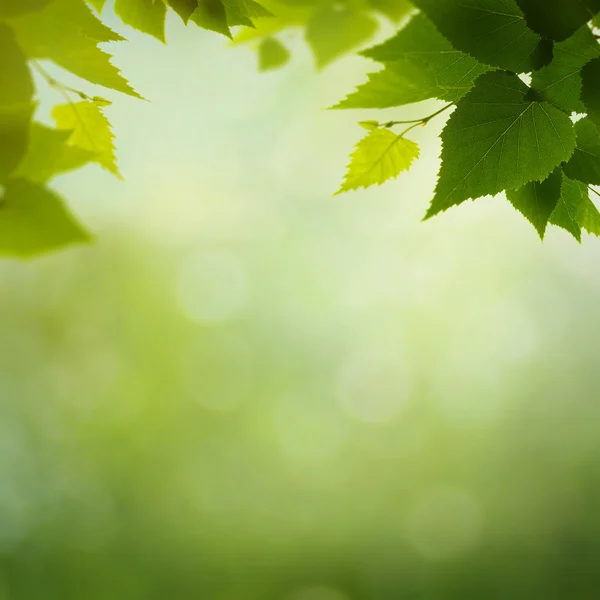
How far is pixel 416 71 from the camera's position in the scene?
1.73 ft

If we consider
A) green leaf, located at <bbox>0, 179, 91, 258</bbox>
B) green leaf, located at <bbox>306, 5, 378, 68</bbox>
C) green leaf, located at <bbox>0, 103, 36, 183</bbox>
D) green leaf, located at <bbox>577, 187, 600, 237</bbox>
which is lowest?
green leaf, located at <bbox>0, 179, 91, 258</bbox>

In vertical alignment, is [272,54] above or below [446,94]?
above

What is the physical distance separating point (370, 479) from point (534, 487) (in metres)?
3.63

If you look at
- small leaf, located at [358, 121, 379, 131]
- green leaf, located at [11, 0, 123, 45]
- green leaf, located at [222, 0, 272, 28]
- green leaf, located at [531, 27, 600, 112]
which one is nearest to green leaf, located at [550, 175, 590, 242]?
green leaf, located at [531, 27, 600, 112]

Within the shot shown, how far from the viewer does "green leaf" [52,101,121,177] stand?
2.04 ft

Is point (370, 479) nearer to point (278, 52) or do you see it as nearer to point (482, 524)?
point (482, 524)

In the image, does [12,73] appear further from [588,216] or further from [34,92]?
[588,216]

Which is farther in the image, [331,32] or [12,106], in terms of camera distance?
[331,32]

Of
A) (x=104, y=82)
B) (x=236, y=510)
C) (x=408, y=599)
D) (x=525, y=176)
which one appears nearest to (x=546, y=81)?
(x=525, y=176)

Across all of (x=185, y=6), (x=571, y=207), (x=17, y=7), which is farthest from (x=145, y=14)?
(x=571, y=207)

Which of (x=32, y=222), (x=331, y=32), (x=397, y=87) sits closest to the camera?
(x=32, y=222)

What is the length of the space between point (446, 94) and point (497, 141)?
0.08 meters

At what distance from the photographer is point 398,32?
19.3 inches

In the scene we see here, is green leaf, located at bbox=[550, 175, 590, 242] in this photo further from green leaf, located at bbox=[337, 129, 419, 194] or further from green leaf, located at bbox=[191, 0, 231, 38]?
green leaf, located at bbox=[191, 0, 231, 38]
